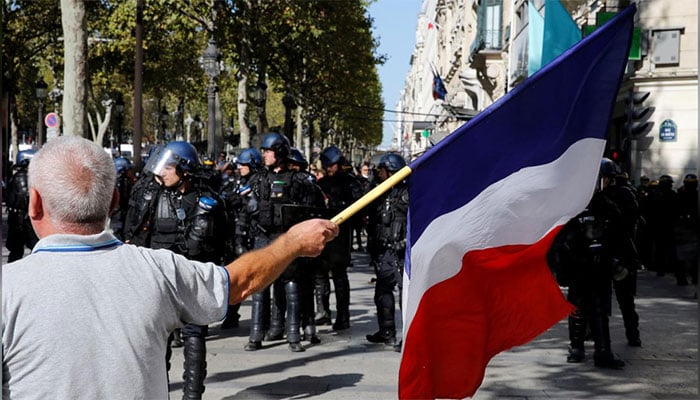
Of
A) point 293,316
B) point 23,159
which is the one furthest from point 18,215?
point 293,316

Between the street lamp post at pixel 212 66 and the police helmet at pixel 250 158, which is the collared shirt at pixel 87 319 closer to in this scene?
the police helmet at pixel 250 158

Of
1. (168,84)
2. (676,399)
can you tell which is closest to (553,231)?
(676,399)

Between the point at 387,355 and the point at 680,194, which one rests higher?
the point at 680,194

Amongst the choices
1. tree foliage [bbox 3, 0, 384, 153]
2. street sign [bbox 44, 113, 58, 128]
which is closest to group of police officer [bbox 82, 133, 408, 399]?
→ tree foliage [bbox 3, 0, 384, 153]

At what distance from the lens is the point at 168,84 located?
164 feet

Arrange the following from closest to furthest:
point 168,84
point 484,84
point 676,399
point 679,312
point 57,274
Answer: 1. point 57,274
2. point 676,399
3. point 679,312
4. point 484,84
5. point 168,84

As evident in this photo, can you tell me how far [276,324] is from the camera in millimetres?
9539

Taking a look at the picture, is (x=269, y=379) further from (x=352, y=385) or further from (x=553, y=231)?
(x=553, y=231)

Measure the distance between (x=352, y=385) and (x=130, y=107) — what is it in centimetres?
7943

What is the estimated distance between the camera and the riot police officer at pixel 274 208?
9094mm

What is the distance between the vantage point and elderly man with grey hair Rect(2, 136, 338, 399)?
2453mm

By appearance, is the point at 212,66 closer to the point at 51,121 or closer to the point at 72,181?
the point at 51,121

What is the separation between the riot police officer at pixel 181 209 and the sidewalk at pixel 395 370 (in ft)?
3.03

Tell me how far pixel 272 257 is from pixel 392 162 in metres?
7.34
